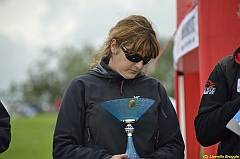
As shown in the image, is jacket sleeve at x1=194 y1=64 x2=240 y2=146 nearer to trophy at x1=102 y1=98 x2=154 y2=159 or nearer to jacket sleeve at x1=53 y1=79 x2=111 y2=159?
trophy at x1=102 y1=98 x2=154 y2=159

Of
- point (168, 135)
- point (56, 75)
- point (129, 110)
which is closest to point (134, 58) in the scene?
point (129, 110)

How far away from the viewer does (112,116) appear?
295cm

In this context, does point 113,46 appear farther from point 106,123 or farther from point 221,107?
point 221,107

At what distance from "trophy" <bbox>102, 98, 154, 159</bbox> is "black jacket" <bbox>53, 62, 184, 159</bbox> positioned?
0.08 m

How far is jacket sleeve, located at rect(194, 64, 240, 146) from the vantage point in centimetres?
272

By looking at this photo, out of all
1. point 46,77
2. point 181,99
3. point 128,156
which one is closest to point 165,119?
point 128,156

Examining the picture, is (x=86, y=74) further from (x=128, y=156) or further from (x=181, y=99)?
(x=181, y=99)

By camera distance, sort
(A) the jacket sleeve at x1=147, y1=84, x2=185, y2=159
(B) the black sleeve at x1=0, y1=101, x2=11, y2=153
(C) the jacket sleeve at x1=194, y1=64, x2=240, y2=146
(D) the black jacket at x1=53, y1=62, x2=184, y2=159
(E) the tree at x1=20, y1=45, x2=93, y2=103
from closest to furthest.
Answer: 1. (C) the jacket sleeve at x1=194, y1=64, x2=240, y2=146
2. (D) the black jacket at x1=53, y1=62, x2=184, y2=159
3. (A) the jacket sleeve at x1=147, y1=84, x2=185, y2=159
4. (B) the black sleeve at x1=0, y1=101, x2=11, y2=153
5. (E) the tree at x1=20, y1=45, x2=93, y2=103

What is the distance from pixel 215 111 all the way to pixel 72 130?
0.84m

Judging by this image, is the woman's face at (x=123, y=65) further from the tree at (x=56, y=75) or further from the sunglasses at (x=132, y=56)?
the tree at (x=56, y=75)

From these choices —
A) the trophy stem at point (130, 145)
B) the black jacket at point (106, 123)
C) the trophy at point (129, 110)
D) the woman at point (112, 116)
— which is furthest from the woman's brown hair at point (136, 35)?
the trophy stem at point (130, 145)

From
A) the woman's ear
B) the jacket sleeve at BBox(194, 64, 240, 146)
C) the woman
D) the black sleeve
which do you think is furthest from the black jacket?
the black sleeve

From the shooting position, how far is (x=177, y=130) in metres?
3.06

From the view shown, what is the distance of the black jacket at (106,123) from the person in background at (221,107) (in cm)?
24
